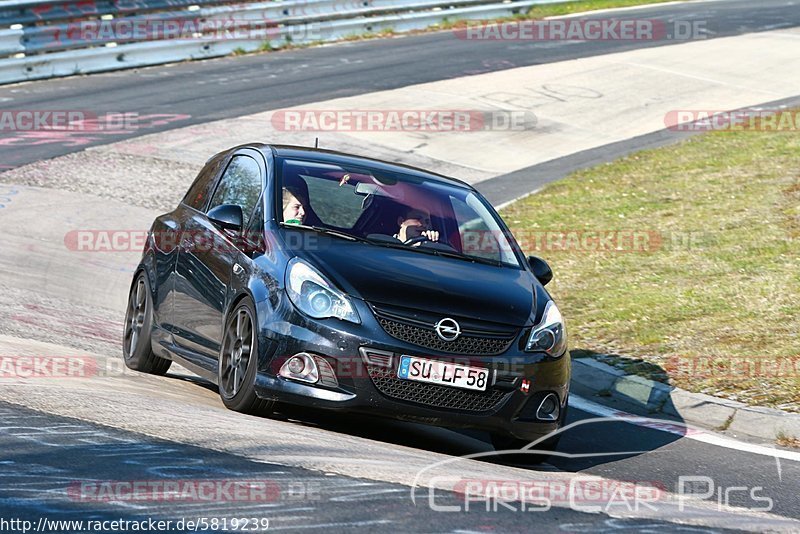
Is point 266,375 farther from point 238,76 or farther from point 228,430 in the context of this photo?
point 238,76

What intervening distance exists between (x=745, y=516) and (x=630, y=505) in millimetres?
555

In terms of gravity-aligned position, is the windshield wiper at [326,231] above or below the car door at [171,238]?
above

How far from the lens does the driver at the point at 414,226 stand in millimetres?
8195

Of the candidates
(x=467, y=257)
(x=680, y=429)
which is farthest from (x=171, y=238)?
(x=680, y=429)

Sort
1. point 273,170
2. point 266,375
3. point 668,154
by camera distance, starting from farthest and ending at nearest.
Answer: point 668,154 < point 273,170 < point 266,375

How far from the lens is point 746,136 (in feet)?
62.6

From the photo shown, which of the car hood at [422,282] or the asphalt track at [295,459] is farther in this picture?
the car hood at [422,282]

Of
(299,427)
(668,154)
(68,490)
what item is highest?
(68,490)

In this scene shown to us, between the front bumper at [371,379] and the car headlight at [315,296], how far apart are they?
0.13ft

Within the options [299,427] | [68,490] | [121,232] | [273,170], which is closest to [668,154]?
[121,232]

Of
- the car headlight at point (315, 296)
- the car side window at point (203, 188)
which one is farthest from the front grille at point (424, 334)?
the car side window at point (203, 188)

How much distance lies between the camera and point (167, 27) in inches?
985

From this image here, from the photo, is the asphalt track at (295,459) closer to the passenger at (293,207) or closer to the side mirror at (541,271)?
the side mirror at (541,271)

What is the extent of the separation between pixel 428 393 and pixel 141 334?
303cm
